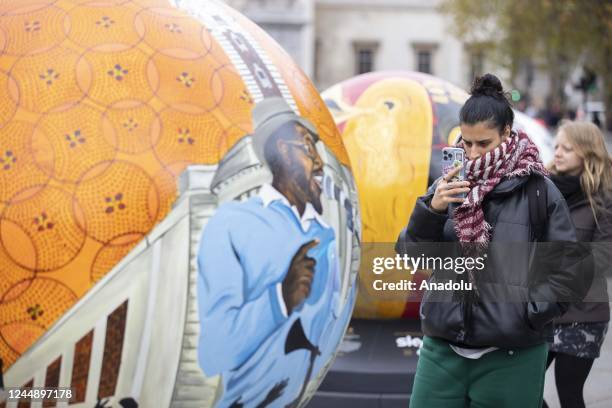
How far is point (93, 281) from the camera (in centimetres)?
275

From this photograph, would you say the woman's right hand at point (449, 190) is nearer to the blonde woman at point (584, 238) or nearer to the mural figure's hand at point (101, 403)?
the mural figure's hand at point (101, 403)

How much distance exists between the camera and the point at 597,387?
593 centimetres

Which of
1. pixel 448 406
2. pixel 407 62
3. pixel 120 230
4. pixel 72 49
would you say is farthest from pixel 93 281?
pixel 407 62

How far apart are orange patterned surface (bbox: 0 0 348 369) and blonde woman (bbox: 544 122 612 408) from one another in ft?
6.55

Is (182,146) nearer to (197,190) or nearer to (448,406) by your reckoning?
(197,190)

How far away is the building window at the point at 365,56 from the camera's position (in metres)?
64.3

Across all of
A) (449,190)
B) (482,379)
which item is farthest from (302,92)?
(482,379)

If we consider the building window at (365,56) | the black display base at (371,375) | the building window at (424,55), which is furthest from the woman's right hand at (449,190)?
the building window at (424,55)

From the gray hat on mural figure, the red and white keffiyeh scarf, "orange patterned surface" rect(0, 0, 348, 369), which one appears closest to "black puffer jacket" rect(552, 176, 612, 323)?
the red and white keffiyeh scarf

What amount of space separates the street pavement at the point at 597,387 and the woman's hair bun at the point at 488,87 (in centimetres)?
230

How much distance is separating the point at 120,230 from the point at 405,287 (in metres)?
2.21

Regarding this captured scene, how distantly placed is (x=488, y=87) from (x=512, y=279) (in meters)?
0.62

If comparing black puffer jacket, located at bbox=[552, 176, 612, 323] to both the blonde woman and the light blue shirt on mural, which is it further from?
the light blue shirt on mural

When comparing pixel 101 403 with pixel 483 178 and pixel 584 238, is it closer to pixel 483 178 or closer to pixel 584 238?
pixel 483 178
